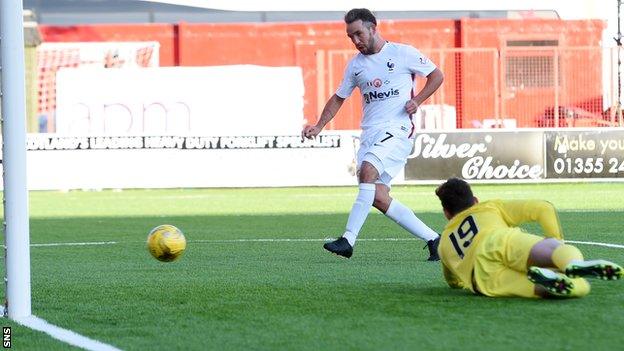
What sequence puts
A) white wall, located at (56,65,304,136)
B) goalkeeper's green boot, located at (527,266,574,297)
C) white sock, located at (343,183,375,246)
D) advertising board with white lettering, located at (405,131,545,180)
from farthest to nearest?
white wall, located at (56,65,304,136)
advertising board with white lettering, located at (405,131,545,180)
white sock, located at (343,183,375,246)
goalkeeper's green boot, located at (527,266,574,297)

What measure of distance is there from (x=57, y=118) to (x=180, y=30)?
6678 millimetres

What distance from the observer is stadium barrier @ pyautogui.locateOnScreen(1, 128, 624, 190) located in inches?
1005

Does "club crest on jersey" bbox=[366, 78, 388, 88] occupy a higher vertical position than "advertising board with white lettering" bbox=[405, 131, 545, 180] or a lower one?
higher

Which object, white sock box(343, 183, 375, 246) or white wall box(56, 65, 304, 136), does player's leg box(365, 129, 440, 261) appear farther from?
white wall box(56, 65, 304, 136)

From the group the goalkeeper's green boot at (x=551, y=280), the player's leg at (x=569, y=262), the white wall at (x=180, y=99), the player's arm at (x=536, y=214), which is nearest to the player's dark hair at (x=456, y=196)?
the player's arm at (x=536, y=214)

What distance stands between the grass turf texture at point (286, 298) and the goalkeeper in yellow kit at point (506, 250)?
0.11 metres

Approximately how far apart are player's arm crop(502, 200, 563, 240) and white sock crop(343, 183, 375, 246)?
9.92 feet

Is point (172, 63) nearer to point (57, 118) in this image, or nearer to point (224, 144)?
point (57, 118)

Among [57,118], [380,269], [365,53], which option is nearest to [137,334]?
[380,269]

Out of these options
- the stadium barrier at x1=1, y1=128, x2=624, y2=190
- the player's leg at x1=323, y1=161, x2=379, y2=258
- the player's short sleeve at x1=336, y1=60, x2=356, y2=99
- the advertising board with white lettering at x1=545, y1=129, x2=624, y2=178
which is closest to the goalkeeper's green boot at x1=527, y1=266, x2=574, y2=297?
the player's leg at x1=323, y1=161, x2=379, y2=258

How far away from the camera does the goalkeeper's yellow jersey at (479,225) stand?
762 cm

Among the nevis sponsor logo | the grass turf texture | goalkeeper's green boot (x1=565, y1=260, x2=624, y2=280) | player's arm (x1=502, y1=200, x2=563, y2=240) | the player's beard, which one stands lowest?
the grass turf texture

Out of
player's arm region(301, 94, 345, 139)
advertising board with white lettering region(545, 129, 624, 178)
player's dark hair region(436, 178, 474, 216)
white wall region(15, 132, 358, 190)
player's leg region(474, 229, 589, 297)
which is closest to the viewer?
player's leg region(474, 229, 589, 297)

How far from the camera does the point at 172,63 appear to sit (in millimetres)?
37688
